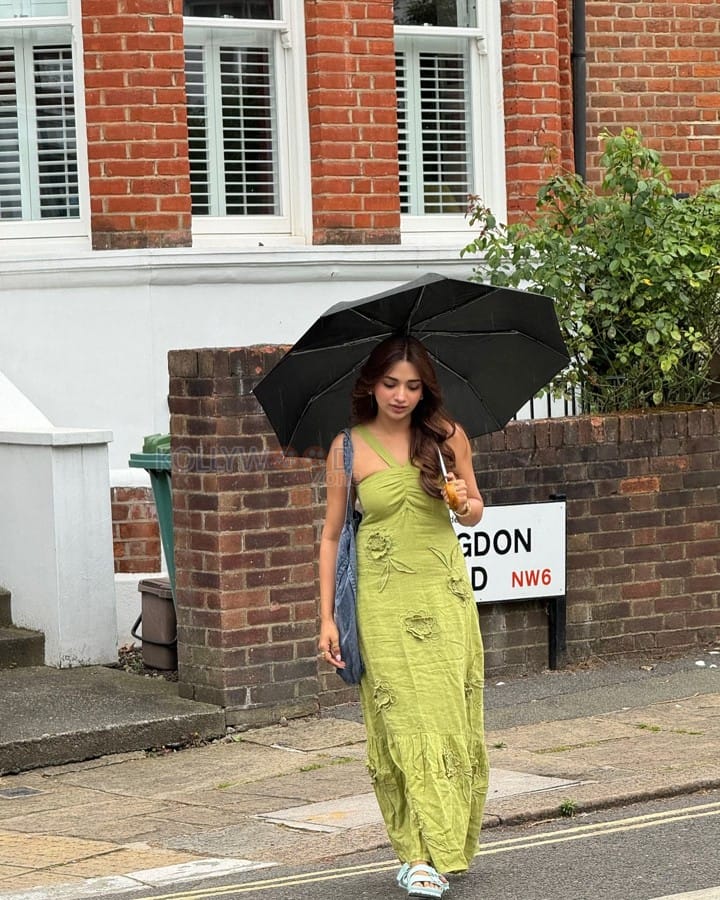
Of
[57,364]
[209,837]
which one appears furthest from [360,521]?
[57,364]

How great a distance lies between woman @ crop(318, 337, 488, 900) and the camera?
18.7 ft

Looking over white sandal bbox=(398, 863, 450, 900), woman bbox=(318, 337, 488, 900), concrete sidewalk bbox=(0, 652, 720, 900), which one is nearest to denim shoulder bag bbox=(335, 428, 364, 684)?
woman bbox=(318, 337, 488, 900)

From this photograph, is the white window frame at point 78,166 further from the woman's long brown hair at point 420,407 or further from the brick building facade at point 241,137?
the woman's long brown hair at point 420,407

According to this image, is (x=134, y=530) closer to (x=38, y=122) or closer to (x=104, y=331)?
(x=104, y=331)

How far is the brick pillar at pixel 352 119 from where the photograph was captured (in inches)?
451

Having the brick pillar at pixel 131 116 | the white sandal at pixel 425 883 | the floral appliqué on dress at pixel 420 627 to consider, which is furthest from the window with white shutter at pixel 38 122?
the white sandal at pixel 425 883

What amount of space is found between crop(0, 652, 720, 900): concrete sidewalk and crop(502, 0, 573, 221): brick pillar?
14.5ft

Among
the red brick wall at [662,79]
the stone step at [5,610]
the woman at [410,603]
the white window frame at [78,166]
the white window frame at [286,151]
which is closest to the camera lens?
the woman at [410,603]

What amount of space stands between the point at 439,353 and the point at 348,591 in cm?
103

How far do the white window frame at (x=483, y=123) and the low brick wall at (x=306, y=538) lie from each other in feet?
9.35

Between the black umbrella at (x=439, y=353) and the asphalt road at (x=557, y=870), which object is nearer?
the asphalt road at (x=557, y=870)

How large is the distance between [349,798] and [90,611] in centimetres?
294

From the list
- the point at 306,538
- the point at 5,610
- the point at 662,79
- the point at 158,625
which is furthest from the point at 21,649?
the point at 662,79

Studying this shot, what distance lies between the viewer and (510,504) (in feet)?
31.3
